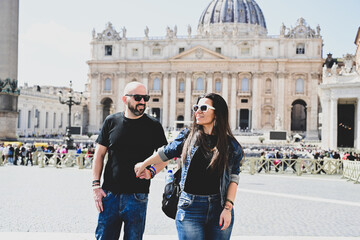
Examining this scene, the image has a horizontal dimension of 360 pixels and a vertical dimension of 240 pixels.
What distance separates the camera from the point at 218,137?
384cm

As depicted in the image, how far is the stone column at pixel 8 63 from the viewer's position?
23.0m

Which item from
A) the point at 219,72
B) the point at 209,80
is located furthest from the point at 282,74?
the point at 209,80

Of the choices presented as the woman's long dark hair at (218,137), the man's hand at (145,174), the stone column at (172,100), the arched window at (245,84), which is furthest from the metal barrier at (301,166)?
the stone column at (172,100)

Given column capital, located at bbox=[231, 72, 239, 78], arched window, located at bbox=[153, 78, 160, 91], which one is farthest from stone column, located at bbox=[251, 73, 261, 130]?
arched window, located at bbox=[153, 78, 160, 91]

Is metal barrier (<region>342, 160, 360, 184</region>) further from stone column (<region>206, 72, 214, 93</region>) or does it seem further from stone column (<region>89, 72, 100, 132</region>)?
stone column (<region>89, 72, 100, 132</region>)

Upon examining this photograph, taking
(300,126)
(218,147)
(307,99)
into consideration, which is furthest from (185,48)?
(218,147)

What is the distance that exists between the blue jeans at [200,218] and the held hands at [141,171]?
53cm

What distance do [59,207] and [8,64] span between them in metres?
16.6

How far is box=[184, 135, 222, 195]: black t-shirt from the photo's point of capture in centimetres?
374

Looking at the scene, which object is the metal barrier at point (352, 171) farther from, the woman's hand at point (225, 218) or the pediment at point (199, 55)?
the pediment at point (199, 55)

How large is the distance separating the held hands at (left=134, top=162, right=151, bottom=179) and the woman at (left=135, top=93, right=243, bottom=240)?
335 mm

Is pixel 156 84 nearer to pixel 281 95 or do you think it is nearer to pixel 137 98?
Answer: pixel 281 95

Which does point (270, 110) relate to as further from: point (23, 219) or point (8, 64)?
point (23, 219)

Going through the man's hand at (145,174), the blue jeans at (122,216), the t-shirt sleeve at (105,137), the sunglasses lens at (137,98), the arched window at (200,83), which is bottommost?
the blue jeans at (122,216)
